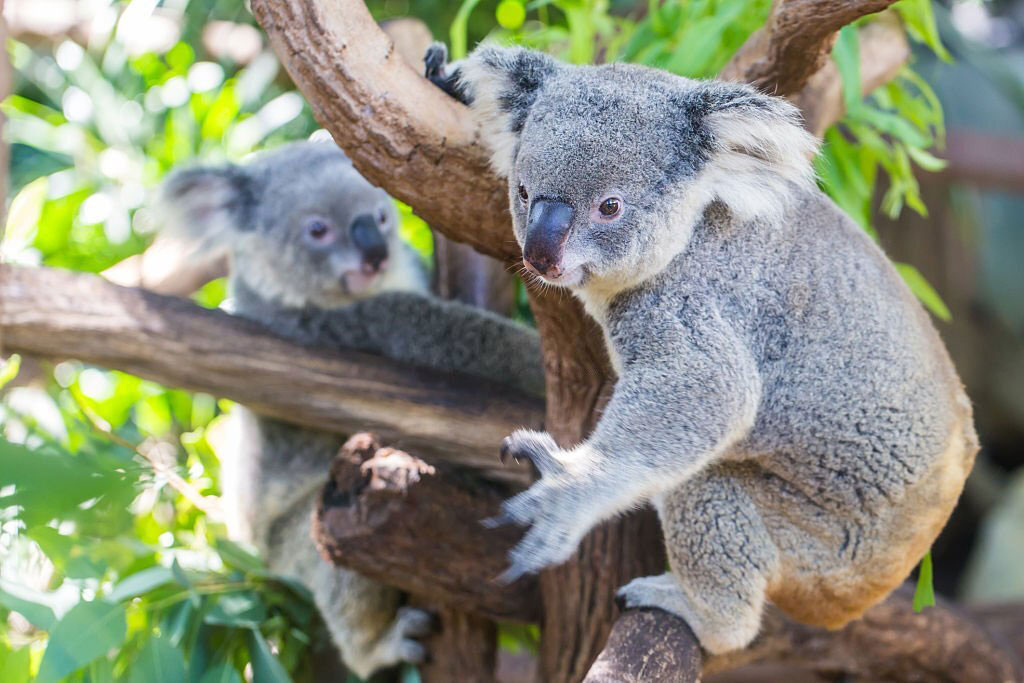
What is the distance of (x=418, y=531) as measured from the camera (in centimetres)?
285

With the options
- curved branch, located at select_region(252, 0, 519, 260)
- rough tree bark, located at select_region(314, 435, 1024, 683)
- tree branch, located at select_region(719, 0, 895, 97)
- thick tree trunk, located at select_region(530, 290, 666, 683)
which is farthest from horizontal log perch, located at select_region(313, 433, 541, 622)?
tree branch, located at select_region(719, 0, 895, 97)

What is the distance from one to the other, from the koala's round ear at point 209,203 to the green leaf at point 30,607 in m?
1.43

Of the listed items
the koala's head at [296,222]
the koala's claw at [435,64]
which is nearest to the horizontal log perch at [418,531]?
the koala's head at [296,222]

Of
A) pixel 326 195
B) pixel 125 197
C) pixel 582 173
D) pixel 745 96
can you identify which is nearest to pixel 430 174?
pixel 582 173

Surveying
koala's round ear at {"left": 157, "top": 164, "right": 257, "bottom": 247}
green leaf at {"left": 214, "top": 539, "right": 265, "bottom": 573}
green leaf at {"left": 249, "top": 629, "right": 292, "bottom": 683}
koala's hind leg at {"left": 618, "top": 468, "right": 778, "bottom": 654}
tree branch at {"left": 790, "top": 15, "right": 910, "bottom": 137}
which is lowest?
green leaf at {"left": 214, "top": 539, "right": 265, "bottom": 573}

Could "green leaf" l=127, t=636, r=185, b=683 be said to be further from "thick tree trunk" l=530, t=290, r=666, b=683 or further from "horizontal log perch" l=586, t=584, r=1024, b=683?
"horizontal log perch" l=586, t=584, r=1024, b=683

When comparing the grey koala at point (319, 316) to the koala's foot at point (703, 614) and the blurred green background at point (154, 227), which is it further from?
the koala's foot at point (703, 614)

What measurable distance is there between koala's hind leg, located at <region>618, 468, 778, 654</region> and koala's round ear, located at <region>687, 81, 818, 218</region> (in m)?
0.70

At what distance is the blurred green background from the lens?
209 centimetres

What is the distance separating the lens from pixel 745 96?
1980 mm

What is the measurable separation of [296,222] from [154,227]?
739mm

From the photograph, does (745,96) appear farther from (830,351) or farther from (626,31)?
(626,31)

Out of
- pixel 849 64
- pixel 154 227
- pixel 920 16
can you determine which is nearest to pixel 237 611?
pixel 154 227

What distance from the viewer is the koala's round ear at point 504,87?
7.25ft
